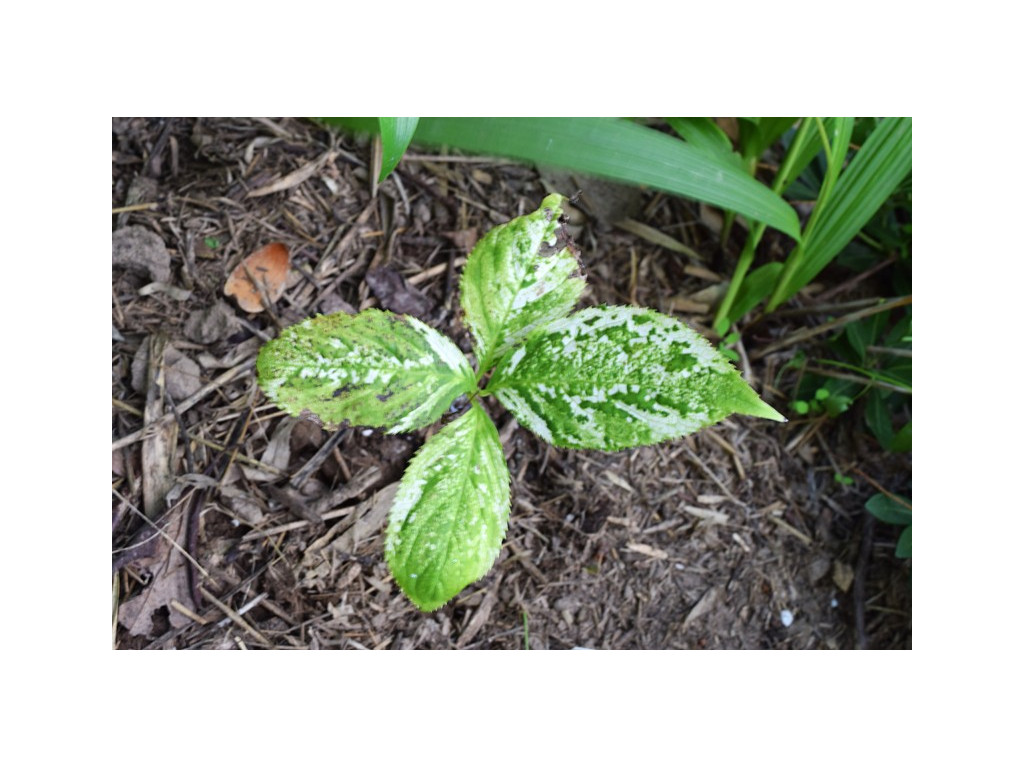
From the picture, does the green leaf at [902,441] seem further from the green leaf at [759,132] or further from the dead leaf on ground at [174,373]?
the dead leaf on ground at [174,373]

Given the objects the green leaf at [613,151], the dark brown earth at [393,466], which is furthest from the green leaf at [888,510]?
the green leaf at [613,151]

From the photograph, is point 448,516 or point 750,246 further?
point 750,246

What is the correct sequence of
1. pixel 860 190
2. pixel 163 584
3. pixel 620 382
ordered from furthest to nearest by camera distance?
pixel 860 190
pixel 163 584
pixel 620 382

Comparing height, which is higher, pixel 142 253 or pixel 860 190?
pixel 860 190

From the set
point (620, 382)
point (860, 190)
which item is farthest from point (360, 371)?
point (860, 190)

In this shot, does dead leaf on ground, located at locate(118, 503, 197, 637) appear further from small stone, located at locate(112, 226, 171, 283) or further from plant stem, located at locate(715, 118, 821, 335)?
plant stem, located at locate(715, 118, 821, 335)

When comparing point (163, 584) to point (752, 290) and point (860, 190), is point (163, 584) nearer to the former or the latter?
point (752, 290)
